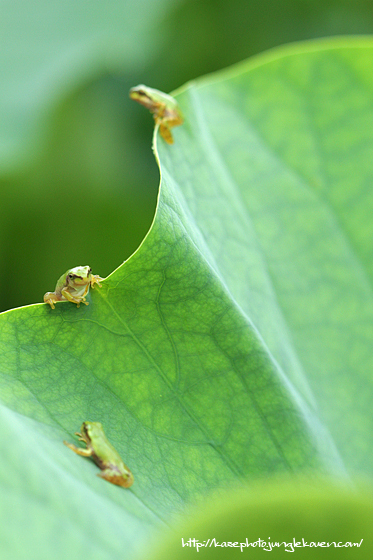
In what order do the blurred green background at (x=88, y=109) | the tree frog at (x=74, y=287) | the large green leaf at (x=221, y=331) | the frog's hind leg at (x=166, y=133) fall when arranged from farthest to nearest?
the blurred green background at (x=88, y=109), the frog's hind leg at (x=166, y=133), the tree frog at (x=74, y=287), the large green leaf at (x=221, y=331)

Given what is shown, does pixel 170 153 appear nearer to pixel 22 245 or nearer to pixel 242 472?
pixel 242 472

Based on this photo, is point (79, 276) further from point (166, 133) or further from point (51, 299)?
point (166, 133)

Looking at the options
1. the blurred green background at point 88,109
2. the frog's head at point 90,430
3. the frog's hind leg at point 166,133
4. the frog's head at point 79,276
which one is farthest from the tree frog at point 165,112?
the blurred green background at point 88,109

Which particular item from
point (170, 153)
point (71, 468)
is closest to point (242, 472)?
point (71, 468)

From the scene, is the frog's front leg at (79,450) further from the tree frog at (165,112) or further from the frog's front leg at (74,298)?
the tree frog at (165,112)

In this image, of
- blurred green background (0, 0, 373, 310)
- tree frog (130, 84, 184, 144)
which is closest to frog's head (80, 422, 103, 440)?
tree frog (130, 84, 184, 144)

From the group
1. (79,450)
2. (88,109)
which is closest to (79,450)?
(79,450)
